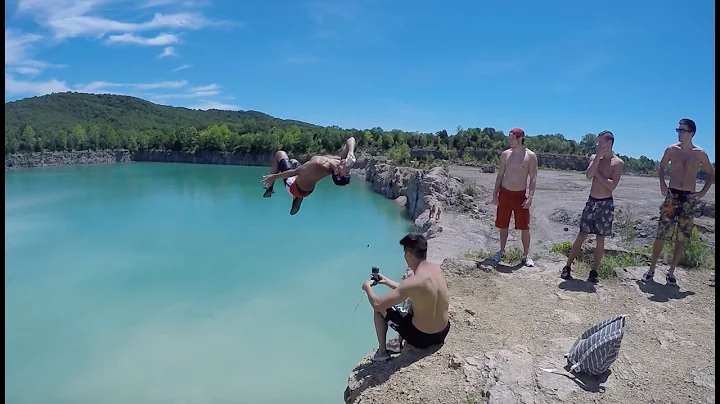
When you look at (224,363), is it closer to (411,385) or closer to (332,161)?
(332,161)

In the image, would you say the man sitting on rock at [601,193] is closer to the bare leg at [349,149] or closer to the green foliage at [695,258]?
the green foliage at [695,258]

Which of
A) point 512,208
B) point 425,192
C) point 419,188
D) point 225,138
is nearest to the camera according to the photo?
point 512,208

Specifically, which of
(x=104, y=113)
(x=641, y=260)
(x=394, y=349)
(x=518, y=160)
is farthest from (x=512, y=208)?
(x=104, y=113)

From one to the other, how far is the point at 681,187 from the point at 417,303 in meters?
3.19

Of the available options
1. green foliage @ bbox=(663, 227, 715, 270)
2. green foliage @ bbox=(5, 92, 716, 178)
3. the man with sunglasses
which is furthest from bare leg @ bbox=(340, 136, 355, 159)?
green foliage @ bbox=(5, 92, 716, 178)

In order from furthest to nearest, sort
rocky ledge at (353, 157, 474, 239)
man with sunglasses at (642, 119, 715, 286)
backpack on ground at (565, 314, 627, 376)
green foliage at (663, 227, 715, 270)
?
1. rocky ledge at (353, 157, 474, 239)
2. green foliage at (663, 227, 715, 270)
3. man with sunglasses at (642, 119, 715, 286)
4. backpack on ground at (565, 314, 627, 376)

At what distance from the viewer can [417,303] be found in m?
3.45

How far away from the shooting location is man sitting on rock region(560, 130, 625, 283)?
188 inches

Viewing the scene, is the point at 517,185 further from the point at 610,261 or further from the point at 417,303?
the point at 417,303

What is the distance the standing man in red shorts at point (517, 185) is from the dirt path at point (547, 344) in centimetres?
50

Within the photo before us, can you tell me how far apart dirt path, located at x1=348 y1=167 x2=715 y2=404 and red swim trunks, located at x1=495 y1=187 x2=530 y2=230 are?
1.71 feet

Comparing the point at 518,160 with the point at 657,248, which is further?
the point at 518,160

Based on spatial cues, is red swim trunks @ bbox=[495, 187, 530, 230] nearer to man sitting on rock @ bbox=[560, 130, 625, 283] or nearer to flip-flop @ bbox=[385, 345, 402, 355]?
man sitting on rock @ bbox=[560, 130, 625, 283]

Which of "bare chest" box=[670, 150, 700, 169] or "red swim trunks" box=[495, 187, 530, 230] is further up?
"bare chest" box=[670, 150, 700, 169]
